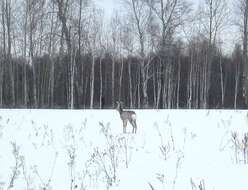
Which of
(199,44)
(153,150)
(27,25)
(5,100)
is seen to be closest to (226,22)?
(199,44)

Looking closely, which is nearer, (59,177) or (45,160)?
(59,177)

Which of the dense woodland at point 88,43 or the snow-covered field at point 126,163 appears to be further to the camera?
the dense woodland at point 88,43

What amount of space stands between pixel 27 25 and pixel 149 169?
3038 cm

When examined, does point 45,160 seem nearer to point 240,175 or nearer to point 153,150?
point 153,150

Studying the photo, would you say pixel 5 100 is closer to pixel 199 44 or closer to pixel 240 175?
pixel 199 44

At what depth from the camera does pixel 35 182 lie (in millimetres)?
4805

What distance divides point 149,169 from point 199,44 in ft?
122

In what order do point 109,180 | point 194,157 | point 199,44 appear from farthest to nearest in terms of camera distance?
point 199,44, point 194,157, point 109,180

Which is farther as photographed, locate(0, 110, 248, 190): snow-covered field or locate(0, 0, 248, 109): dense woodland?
locate(0, 0, 248, 109): dense woodland

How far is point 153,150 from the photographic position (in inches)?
269

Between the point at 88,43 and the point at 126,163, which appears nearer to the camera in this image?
the point at 126,163

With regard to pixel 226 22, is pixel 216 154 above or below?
below

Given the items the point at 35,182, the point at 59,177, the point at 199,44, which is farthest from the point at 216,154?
the point at 199,44

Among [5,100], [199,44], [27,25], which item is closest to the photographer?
[27,25]
